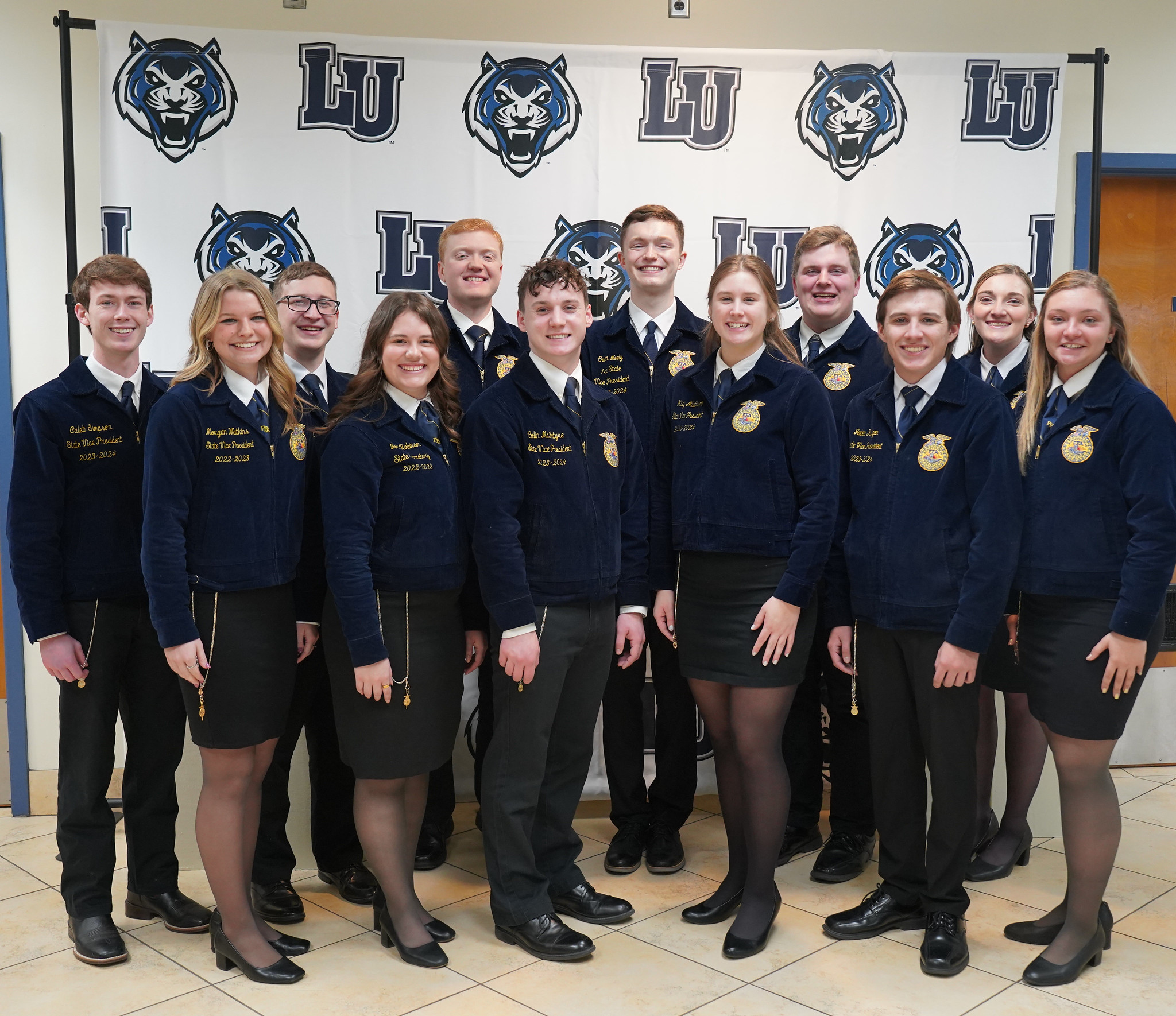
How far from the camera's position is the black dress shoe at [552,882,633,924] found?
9.36ft

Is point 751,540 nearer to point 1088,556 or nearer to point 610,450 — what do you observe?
point 610,450

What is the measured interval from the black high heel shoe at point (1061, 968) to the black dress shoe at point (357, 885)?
1.72 meters

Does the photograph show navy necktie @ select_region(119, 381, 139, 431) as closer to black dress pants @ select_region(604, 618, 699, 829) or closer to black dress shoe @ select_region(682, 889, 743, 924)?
black dress pants @ select_region(604, 618, 699, 829)

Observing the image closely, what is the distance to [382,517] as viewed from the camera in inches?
98.7

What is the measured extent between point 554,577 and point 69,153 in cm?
242

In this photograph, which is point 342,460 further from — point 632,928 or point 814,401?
point 632,928

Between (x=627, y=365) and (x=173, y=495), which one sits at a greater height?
(x=627, y=365)

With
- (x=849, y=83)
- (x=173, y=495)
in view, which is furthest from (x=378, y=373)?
(x=849, y=83)

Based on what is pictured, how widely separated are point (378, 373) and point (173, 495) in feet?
1.83

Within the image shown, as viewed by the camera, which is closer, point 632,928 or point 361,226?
point 632,928

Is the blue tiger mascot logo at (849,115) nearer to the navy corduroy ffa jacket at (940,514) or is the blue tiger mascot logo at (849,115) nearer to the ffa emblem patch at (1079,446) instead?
the navy corduroy ffa jacket at (940,514)

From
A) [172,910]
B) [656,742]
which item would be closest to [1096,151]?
[656,742]

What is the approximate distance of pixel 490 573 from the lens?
254 centimetres

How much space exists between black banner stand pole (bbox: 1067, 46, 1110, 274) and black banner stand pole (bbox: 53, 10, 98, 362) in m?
3.60
